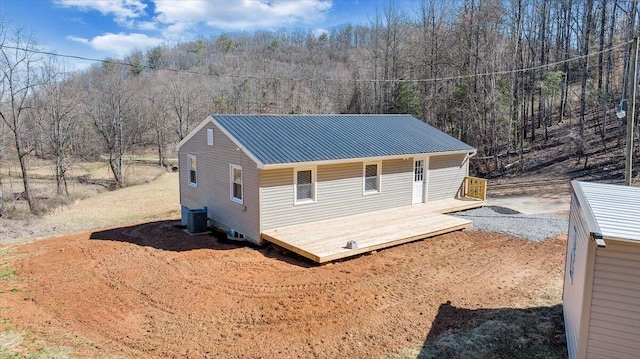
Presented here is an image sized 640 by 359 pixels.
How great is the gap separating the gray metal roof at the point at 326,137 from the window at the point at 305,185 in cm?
45

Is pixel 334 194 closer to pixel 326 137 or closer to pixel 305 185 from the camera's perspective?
pixel 305 185

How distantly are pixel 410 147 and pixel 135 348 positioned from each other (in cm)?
1016

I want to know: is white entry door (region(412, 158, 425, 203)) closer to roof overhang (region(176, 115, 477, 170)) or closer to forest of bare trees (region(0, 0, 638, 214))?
roof overhang (region(176, 115, 477, 170))

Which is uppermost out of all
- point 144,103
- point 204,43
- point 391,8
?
point 204,43

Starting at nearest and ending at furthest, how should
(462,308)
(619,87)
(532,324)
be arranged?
(532,324)
(462,308)
(619,87)

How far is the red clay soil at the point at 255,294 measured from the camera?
6090mm

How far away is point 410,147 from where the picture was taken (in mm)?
13797

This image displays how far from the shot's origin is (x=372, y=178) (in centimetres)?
1289

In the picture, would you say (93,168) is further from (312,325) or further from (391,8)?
(312,325)

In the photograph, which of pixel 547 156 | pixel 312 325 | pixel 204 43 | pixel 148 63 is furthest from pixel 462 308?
pixel 204 43

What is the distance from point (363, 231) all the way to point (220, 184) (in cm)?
445

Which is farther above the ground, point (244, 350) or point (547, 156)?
point (547, 156)

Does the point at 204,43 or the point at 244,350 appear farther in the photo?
the point at 204,43

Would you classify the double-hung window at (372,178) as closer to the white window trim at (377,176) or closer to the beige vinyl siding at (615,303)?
the white window trim at (377,176)
